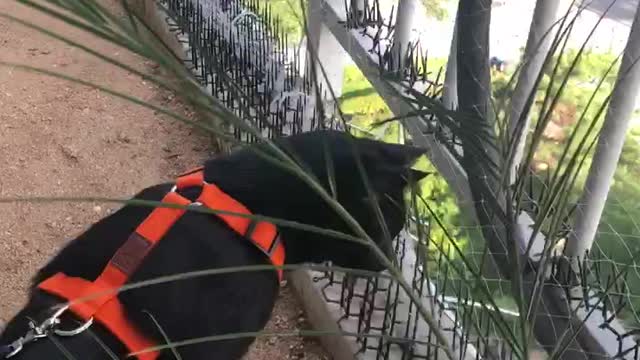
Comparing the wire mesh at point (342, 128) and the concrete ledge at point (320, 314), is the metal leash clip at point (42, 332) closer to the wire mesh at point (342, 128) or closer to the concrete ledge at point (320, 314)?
the wire mesh at point (342, 128)

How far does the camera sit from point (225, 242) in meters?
1.24

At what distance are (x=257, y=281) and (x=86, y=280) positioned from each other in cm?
27

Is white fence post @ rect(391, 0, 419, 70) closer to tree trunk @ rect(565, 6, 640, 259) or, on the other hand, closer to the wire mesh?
the wire mesh

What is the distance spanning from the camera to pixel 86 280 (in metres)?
1.21

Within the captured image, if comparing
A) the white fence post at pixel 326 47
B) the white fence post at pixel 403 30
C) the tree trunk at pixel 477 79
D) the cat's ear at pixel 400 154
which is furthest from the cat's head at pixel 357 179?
the white fence post at pixel 326 47

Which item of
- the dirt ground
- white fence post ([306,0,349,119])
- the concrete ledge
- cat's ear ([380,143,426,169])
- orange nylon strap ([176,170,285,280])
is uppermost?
white fence post ([306,0,349,119])

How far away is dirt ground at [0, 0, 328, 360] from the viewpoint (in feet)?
6.08

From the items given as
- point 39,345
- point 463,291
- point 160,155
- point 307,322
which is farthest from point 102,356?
point 160,155

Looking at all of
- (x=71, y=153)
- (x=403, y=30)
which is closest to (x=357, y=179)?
(x=403, y=30)

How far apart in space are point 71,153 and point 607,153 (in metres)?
1.66

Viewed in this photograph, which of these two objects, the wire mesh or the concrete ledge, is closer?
the wire mesh

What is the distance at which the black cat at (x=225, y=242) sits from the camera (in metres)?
1.19

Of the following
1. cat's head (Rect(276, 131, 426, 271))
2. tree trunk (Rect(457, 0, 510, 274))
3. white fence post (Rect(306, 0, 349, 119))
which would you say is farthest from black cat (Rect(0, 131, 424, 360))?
white fence post (Rect(306, 0, 349, 119))

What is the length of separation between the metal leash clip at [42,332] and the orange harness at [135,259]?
42 millimetres
